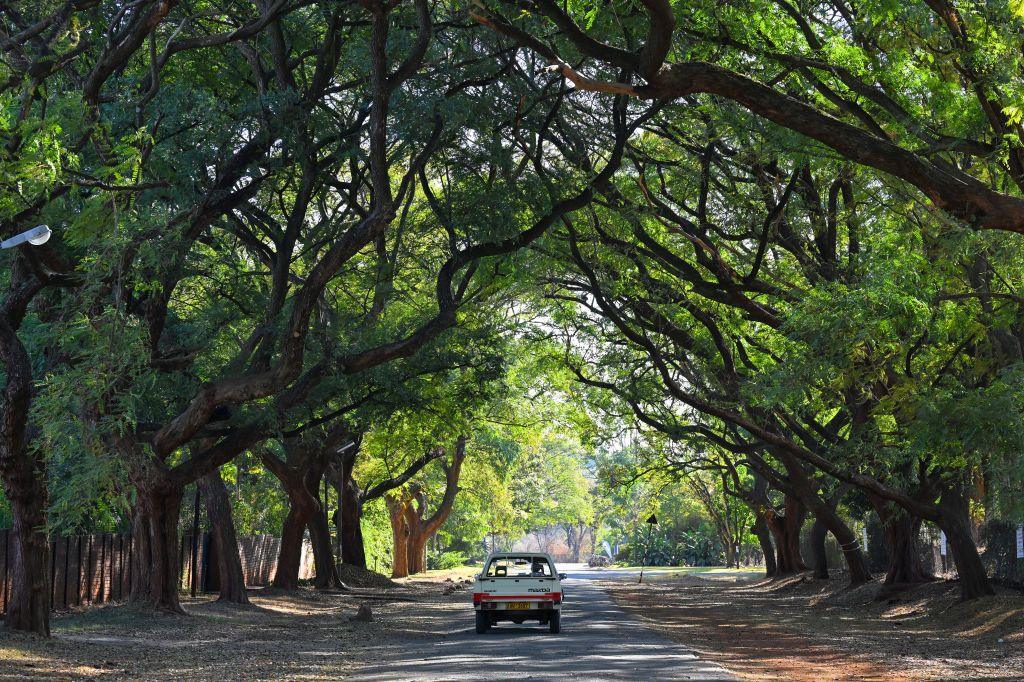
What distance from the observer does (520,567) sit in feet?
80.1

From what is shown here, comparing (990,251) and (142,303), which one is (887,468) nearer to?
(990,251)

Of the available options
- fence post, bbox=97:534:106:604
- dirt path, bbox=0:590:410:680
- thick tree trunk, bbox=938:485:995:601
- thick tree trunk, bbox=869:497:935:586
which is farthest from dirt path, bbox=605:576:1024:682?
fence post, bbox=97:534:106:604

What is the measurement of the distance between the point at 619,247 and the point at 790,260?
610 centimetres

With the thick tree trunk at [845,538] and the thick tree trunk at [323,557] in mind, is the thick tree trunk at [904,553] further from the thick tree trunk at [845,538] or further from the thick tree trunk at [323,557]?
the thick tree trunk at [323,557]

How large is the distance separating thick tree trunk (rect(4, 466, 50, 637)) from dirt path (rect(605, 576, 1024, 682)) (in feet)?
33.4

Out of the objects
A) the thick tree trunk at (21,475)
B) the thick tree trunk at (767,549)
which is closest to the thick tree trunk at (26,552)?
the thick tree trunk at (21,475)

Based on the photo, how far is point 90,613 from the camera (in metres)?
24.3

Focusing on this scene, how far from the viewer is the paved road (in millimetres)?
13930

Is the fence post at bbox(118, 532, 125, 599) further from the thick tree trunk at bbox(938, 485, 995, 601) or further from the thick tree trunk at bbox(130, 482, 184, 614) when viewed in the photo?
the thick tree trunk at bbox(938, 485, 995, 601)

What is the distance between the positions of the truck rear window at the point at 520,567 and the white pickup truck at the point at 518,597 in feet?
0.06

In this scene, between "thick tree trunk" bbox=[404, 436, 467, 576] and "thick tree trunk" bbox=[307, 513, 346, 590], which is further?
"thick tree trunk" bbox=[404, 436, 467, 576]

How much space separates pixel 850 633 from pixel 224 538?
1509cm

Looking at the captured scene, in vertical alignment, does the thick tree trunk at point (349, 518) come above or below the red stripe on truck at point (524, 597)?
above

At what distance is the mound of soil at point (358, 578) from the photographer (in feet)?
146
